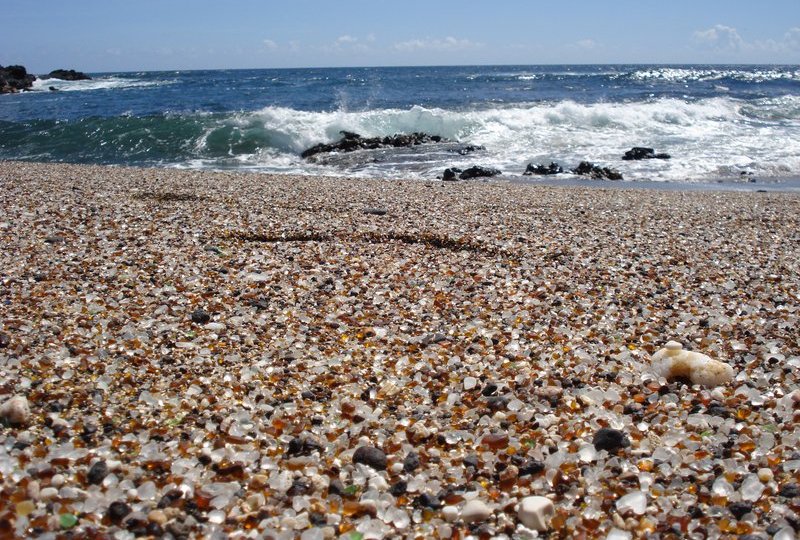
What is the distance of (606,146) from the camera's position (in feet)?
72.2

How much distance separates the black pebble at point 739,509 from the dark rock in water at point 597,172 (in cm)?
1412

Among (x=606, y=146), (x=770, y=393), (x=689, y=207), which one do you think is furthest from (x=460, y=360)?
(x=606, y=146)

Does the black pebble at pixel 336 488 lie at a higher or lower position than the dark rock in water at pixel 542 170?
lower

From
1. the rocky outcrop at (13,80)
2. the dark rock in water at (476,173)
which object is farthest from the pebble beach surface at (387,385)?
the rocky outcrop at (13,80)

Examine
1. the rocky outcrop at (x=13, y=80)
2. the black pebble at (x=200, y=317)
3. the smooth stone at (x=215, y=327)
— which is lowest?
the smooth stone at (x=215, y=327)

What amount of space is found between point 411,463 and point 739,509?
1.50 m

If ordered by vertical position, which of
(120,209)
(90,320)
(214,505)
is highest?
(120,209)

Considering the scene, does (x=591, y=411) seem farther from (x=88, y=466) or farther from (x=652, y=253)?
(x=652, y=253)

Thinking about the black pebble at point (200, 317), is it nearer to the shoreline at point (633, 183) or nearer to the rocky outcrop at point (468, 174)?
the shoreline at point (633, 183)

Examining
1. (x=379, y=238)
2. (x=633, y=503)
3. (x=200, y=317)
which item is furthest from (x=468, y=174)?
(x=633, y=503)

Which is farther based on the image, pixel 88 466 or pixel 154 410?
pixel 154 410

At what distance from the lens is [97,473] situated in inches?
108

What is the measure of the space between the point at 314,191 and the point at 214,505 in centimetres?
847

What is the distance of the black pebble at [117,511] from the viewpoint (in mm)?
2484
